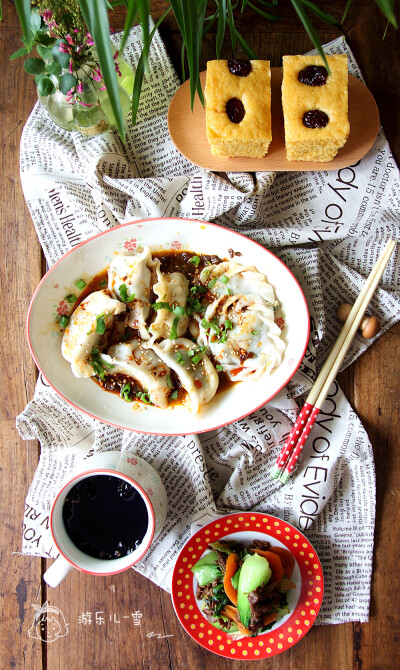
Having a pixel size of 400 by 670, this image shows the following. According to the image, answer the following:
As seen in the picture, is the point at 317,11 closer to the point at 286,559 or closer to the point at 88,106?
the point at 88,106

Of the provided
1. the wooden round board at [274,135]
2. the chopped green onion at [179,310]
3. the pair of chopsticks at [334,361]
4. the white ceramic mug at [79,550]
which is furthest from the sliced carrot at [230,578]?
the wooden round board at [274,135]

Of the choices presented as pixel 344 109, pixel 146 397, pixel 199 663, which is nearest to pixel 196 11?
pixel 344 109

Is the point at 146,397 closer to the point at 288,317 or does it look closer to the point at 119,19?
the point at 288,317

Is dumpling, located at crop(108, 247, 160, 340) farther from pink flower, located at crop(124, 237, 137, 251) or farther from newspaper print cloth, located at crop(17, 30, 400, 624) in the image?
newspaper print cloth, located at crop(17, 30, 400, 624)

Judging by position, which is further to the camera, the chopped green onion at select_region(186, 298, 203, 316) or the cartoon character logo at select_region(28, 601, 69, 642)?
the cartoon character logo at select_region(28, 601, 69, 642)

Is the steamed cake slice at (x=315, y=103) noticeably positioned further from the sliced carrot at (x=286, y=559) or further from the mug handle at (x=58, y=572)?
the mug handle at (x=58, y=572)

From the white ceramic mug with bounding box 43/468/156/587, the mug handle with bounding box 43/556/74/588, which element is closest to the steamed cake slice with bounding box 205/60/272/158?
the white ceramic mug with bounding box 43/468/156/587
